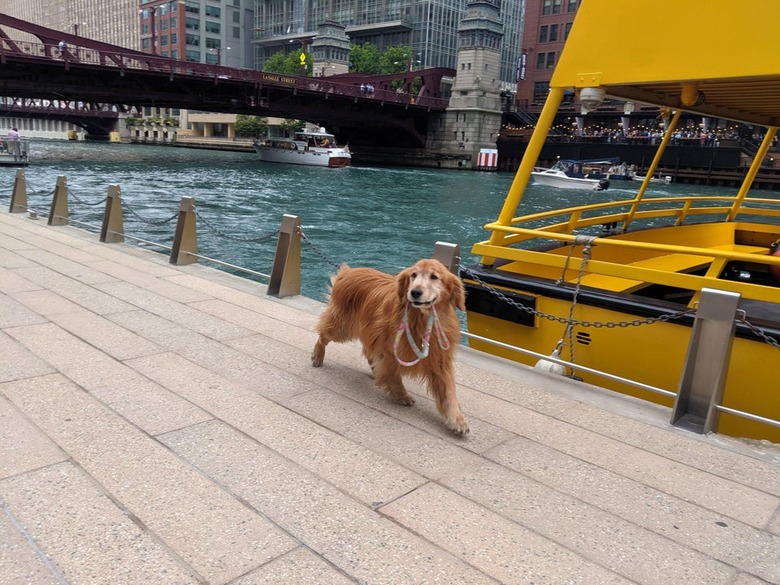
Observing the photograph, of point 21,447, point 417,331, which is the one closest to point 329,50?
point 417,331

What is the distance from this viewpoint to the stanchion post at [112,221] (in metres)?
10.2

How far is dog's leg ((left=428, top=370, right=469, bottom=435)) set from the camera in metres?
3.70

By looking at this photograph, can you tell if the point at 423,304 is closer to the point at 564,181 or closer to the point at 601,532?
the point at 601,532

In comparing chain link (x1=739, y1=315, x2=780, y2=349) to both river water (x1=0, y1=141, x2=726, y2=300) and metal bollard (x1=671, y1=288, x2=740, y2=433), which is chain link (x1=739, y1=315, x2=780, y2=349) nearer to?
metal bollard (x1=671, y1=288, x2=740, y2=433)

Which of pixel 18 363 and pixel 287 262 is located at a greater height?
pixel 287 262

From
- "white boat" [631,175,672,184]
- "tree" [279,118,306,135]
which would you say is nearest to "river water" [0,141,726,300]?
"white boat" [631,175,672,184]

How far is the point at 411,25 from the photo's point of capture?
310 feet

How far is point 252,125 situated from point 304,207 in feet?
231

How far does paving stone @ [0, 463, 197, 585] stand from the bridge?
136 feet

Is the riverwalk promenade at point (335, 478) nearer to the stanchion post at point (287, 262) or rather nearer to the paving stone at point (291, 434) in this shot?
the paving stone at point (291, 434)

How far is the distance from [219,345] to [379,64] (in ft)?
299

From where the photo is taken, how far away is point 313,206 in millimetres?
27000

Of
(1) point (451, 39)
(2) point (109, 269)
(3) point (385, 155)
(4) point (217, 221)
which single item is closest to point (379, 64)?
(1) point (451, 39)

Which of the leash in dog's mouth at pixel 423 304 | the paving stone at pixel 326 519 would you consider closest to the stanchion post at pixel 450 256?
the leash in dog's mouth at pixel 423 304
